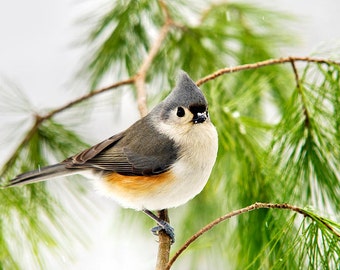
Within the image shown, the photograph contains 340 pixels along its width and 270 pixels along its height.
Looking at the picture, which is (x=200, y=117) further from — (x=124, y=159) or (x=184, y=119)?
(x=124, y=159)

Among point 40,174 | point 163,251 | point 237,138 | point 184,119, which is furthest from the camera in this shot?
point 237,138

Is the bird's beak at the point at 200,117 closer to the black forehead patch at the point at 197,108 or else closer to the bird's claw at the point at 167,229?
the black forehead patch at the point at 197,108

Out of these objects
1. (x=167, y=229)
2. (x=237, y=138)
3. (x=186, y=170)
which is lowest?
(x=167, y=229)

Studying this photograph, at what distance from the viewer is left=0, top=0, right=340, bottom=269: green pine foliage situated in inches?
74.7

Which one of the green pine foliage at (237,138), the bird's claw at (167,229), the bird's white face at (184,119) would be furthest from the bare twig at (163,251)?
the bird's white face at (184,119)

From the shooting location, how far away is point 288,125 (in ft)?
6.47

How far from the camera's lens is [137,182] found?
1987mm

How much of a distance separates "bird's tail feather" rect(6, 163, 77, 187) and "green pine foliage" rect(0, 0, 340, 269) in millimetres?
131

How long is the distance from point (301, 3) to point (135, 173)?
2.82 meters

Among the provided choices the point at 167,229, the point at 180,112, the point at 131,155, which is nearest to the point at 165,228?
the point at 167,229

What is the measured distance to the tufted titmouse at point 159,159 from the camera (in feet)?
6.09

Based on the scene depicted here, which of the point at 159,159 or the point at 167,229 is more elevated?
the point at 159,159

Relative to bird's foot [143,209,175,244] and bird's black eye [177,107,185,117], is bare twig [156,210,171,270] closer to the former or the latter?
bird's foot [143,209,175,244]

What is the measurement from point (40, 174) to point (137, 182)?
1.15ft
